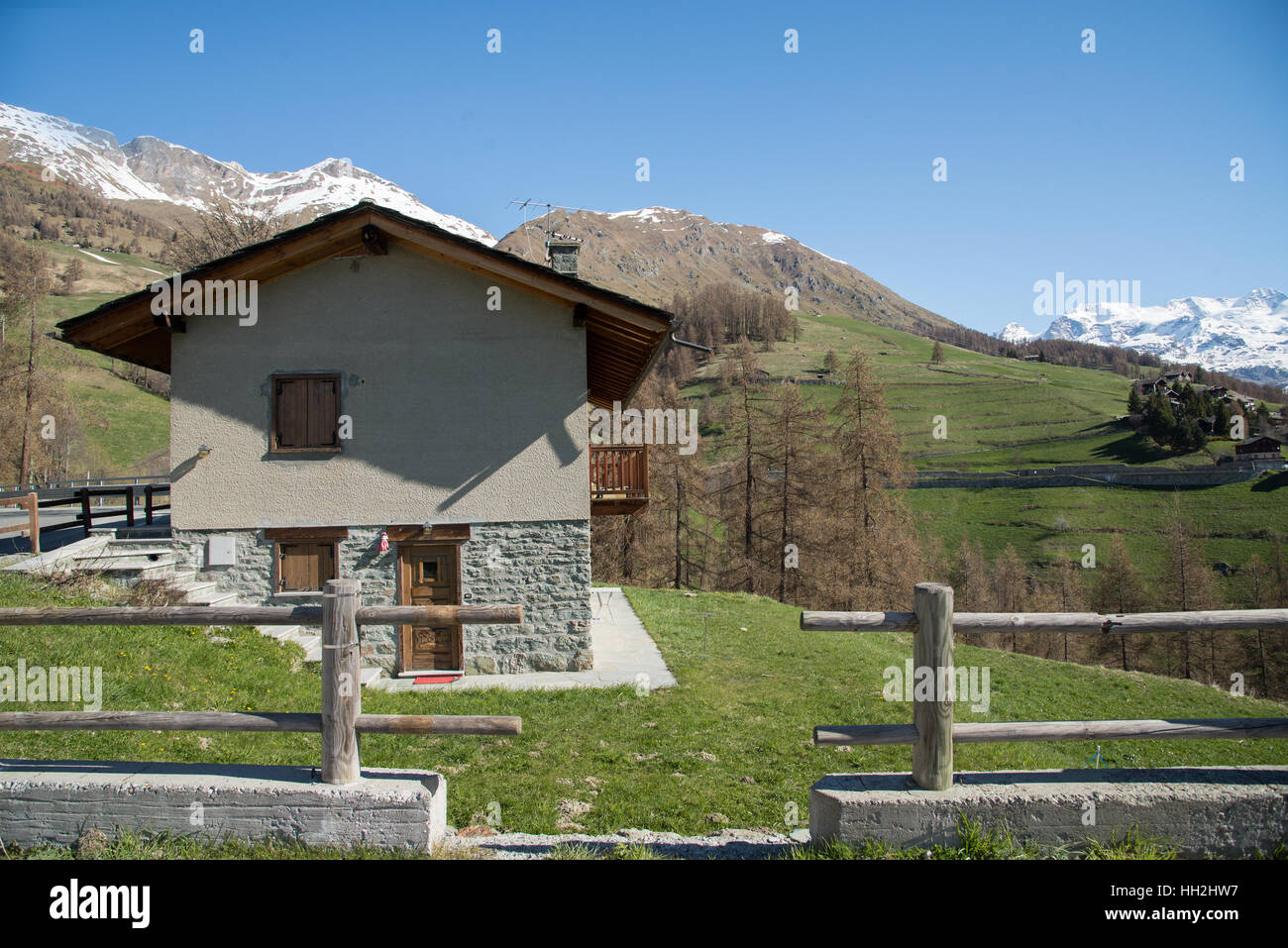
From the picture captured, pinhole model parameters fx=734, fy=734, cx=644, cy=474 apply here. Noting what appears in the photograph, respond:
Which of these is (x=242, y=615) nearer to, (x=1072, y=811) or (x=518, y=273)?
(x=1072, y=811)

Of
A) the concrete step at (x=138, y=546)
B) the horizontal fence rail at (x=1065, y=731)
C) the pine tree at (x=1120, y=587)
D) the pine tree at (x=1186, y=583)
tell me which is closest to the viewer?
the horizontal fence rail at (x=1065, y=731)

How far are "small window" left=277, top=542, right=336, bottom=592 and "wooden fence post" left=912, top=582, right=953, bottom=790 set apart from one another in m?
11.1

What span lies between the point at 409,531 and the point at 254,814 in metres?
8.86

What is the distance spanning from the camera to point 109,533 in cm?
1483

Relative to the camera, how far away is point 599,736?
8680 millimetres

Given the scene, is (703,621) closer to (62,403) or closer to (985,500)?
(62,403)

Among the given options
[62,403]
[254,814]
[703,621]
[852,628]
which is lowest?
[703,621]

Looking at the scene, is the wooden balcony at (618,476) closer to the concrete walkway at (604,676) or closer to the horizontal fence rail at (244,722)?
the concrete walkway at (604,676)

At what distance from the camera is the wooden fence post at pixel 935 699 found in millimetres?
4137

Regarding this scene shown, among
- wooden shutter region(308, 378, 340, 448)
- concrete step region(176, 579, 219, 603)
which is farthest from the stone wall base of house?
wooden shutter region(308, 378, 340, 448)

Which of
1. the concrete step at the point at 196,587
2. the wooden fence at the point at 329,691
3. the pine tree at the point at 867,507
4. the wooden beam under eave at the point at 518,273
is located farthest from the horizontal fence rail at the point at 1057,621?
the pine tree at the point at 867,507

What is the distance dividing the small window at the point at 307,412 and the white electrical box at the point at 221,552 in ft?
6.15

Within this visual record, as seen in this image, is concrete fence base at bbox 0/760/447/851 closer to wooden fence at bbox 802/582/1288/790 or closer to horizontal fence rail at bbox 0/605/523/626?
horizontal fence rail at bbox 0/605/523/626
